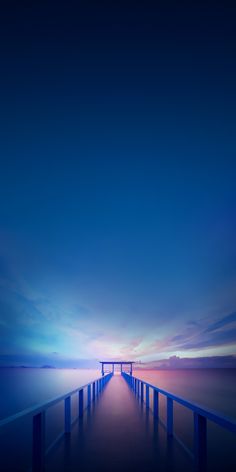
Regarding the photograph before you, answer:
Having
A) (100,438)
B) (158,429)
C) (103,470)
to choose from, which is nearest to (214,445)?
(158,429)

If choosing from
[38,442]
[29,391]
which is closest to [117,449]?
[38,442]

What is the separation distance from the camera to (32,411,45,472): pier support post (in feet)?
11.4

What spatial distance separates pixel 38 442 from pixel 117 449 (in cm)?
171

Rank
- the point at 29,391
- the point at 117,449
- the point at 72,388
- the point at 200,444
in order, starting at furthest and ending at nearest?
the point at 29,391
the point at 72,388
the point at 117,449
the point at 200,444

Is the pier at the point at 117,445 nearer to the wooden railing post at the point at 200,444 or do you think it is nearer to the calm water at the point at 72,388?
the wooden railing post at the point at 200,444

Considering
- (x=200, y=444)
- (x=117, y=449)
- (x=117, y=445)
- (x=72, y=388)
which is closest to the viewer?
(x=200, y=444)

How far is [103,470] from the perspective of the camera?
12.7 feet

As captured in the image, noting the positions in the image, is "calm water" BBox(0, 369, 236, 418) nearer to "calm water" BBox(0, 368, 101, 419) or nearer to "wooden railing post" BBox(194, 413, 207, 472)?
"calm water" BBox(0, 368, 101, 419)

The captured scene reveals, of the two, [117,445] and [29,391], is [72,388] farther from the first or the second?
[117,445]

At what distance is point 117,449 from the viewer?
4.77 m

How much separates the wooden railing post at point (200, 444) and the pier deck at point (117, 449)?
0.55m

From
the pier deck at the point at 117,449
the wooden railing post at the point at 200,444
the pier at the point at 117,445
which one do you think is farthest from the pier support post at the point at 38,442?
the wooden railing post at the point at 200,444

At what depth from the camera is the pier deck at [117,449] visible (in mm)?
4004

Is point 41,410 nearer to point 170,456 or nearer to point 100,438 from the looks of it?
point 170,456
